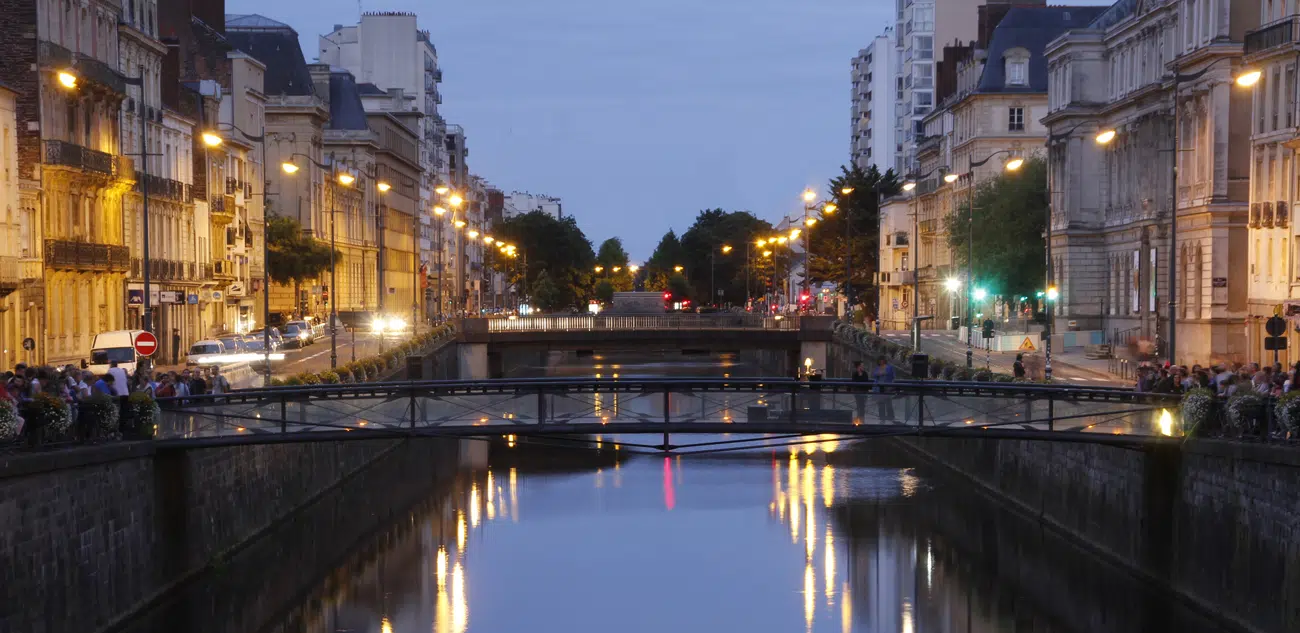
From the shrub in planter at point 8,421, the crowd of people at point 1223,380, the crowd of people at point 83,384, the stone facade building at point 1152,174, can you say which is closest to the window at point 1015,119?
the stone facade building at point 1152,174

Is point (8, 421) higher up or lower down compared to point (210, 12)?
lower down

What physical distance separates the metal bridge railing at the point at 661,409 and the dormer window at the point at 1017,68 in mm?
86646

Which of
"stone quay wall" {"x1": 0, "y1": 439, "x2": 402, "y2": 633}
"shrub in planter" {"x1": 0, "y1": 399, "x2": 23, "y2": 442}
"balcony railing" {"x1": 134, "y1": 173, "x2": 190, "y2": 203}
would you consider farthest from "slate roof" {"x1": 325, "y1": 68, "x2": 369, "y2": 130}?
"shrub in planter" {"x1": 0, "y1": 399, "x2": 23, "y2": 442}

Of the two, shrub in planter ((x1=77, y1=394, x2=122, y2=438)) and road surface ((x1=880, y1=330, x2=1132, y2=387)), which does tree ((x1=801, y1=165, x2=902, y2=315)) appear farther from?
shrub in planter ((x1=77, y1=394, x2=122, y2=438))

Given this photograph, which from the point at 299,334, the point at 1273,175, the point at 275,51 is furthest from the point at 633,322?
the point at 1273,175

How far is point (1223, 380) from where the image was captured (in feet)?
120

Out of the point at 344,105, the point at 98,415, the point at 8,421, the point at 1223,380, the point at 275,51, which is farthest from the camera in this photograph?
the point at 344,105

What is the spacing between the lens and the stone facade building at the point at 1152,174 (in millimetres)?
69500

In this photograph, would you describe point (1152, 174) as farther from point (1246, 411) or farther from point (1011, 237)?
point (1246, 411)

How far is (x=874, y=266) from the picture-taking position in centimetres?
15738

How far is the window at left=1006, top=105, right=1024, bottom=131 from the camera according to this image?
124 meters

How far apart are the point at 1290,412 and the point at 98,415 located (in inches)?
756

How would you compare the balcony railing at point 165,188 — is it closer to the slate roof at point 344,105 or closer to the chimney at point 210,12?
the chimney at point 210,12

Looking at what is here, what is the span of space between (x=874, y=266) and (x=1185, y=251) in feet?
277
